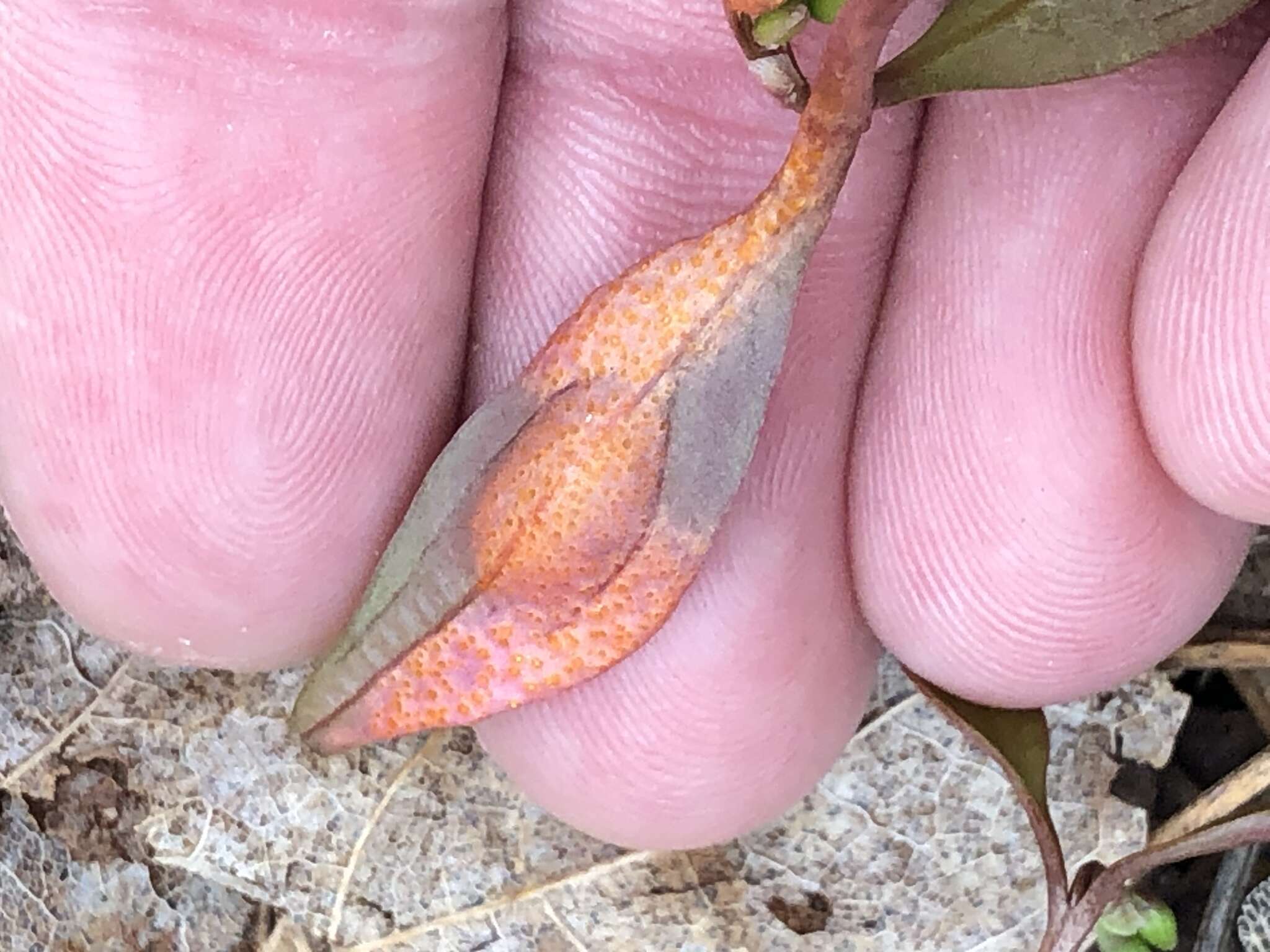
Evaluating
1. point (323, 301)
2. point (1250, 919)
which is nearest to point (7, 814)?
point (323, 301)

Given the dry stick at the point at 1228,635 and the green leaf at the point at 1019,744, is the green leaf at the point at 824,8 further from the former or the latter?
the dry stick at the point at 1228,635

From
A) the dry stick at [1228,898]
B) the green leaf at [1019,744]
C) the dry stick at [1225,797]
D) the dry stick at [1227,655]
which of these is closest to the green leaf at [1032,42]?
the green leaf at [1019,744]

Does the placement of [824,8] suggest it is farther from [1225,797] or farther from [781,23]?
[1225,797]

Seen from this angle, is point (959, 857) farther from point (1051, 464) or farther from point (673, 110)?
point (673, 110)

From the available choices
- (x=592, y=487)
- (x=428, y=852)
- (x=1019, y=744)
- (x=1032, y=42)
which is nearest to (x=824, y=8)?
(x=1032, y=42)

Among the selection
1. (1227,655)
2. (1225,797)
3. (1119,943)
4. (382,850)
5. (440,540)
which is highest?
(440,540)

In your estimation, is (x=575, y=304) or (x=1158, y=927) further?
(x=1158, y=927)
